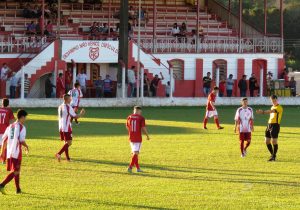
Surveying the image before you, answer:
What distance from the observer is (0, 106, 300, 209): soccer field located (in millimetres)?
19156

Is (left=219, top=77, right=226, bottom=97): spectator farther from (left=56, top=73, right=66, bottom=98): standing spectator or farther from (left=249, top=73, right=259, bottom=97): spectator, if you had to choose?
(left=56, top=73, right=66, bottom=98): standing spectator

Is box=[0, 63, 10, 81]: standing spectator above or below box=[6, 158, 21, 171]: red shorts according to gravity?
above

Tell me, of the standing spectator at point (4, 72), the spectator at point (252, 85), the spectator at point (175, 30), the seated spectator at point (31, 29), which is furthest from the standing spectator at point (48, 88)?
the spectator at point (175, 30)

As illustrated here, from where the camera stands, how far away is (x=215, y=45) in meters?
55.1

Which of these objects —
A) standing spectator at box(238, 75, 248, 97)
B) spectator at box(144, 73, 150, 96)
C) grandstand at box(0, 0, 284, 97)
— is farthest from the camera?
standing spectator at box(238, 75, 248, 97)

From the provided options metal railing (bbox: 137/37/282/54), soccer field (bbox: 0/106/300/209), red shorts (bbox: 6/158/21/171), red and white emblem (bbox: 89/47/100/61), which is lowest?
soccer field (bbox: 0/106/300/209)

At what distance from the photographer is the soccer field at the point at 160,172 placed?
62.8 feet

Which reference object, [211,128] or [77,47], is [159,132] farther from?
[77,47]

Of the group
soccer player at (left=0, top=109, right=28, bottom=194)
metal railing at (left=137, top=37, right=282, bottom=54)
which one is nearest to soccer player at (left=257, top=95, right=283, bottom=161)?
soccer player at (left=0, top=109, right=28, bottom=194)

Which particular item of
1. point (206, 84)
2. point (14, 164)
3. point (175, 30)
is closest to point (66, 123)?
point (14, 164)

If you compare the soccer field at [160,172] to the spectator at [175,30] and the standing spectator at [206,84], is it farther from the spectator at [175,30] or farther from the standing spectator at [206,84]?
the spectator at [175,30]

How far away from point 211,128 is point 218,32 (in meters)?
22.9

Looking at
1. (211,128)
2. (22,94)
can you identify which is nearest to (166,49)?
(22,94)

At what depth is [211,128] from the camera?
36312 mm
